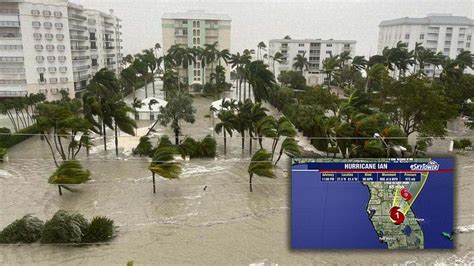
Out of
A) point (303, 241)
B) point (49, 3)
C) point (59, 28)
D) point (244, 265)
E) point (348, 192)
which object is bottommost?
point (244, 265)

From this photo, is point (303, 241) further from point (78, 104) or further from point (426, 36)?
point (426, 36)

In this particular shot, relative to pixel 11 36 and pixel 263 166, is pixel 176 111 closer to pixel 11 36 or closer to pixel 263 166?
pixel 263 166

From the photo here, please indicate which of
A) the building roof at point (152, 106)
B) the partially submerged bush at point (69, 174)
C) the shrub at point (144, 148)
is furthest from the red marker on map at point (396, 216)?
the building roof at point (152, 106)

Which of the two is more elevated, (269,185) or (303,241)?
(303,241)

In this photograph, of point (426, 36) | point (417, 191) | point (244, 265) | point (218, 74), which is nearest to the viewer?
point (417, 191)

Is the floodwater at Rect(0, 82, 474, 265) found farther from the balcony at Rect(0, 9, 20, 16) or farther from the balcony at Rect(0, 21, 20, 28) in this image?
the balcony at Rect(0, 9, 20, 16)

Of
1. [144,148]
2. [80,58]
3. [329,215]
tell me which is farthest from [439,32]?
[329,215]

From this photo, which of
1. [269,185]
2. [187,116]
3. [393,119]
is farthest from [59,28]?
[393,119]

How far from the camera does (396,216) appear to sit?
29.5ft

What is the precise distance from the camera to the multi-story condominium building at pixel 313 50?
7175cm

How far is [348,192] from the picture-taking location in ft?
29.1

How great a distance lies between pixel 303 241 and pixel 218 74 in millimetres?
44970

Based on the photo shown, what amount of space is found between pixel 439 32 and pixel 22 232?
7743cm
